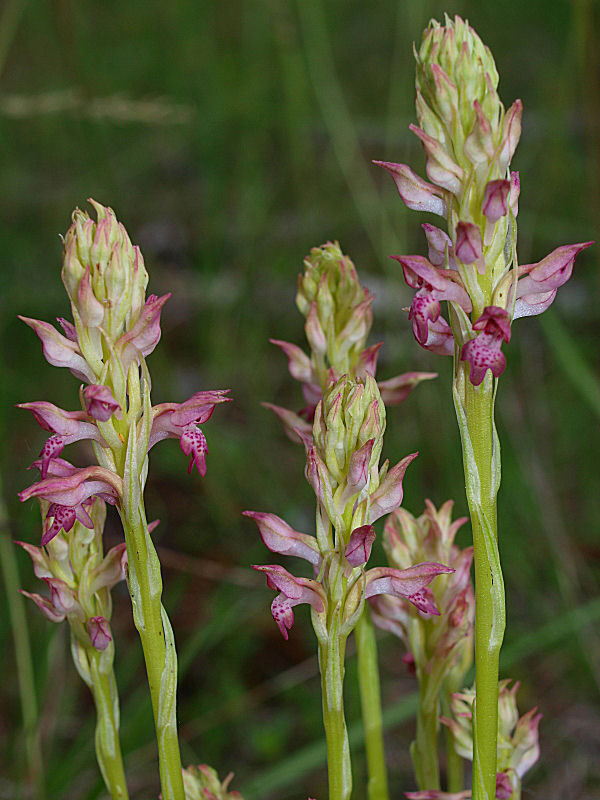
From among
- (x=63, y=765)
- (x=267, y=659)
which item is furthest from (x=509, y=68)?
→ (x=63, y=765)

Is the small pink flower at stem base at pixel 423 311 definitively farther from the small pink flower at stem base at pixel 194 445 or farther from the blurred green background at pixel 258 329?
the blurred green background at pixel 258 329

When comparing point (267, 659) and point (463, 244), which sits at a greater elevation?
point (463, 244)

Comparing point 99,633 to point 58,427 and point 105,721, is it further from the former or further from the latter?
point 58,427

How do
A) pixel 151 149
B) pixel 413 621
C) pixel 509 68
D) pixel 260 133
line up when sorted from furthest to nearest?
1. pixel 509 68
2. pixel 151 149
3. pixel 260 133
4. pixel 413 621

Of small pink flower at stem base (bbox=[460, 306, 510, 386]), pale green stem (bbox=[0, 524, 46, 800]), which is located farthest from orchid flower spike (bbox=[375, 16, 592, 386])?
pale green stem (bbox=[0, 524, 46, 800])

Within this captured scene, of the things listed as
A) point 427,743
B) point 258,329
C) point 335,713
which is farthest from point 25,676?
point 258,329

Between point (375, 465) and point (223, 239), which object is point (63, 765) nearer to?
point (375, 465)
